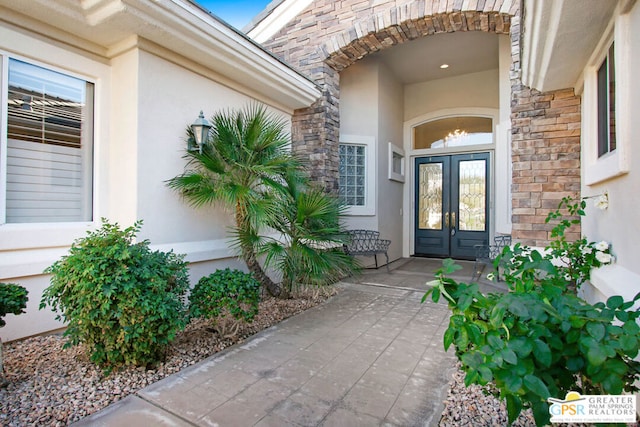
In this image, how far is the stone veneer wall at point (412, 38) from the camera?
4.14m

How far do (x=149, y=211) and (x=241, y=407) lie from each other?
2411 millimetres

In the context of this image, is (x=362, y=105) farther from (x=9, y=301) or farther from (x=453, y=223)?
(x=9, y=301)

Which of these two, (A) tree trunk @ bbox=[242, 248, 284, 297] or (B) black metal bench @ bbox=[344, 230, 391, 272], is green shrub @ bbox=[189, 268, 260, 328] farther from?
(B) black metal bench @ bbox=[344, 230, 391, 272]

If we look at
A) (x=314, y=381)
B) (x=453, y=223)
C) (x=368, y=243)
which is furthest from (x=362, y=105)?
(x=314, y=381)

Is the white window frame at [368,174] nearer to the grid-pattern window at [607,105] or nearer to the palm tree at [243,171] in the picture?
the palm tree at [243,171]

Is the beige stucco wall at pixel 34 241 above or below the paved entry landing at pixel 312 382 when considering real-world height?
above

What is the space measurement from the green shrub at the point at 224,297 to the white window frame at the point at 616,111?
313cm

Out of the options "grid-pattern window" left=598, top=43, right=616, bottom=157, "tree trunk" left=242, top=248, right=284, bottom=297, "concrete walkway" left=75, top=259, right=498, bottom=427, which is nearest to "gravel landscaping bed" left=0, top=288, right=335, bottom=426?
"concrete walkway" left=75, top=259, right=498, bottom=427

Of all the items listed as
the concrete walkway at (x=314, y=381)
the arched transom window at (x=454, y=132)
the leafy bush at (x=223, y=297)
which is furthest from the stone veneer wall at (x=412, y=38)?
the arched transom window at (x=454, y=132)

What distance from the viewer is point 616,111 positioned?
7.86ft

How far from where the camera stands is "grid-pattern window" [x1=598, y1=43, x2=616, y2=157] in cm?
269

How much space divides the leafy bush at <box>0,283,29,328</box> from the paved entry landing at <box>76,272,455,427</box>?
105 centimetres

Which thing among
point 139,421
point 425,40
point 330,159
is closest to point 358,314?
point 139,421

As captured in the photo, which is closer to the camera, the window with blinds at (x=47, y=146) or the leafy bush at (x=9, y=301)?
the leafy bush at (x=9, y=301)
